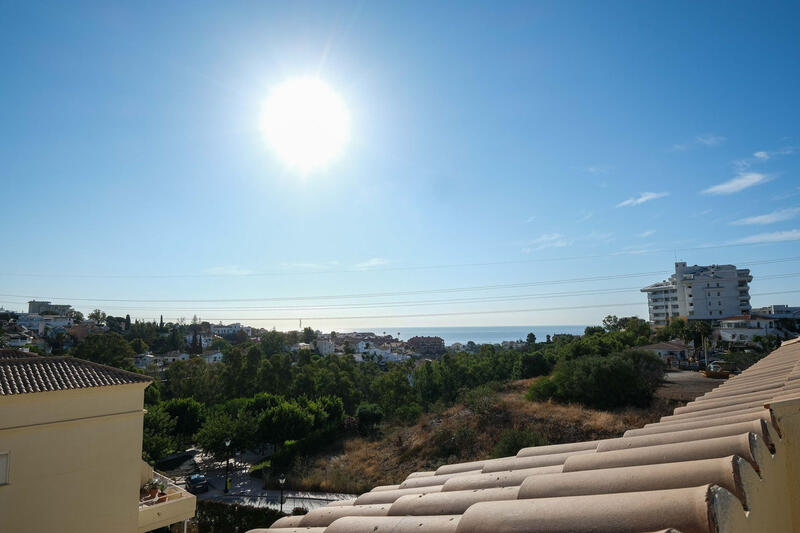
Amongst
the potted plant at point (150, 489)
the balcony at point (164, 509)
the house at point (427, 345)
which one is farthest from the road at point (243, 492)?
the house at point (427, 345)

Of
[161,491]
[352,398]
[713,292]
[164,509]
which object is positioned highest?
[713,292]

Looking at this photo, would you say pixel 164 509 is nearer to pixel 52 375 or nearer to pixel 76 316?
pixel 52 375

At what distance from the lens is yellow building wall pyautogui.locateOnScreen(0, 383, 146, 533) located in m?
9.92

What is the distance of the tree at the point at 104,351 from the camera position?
42219mm

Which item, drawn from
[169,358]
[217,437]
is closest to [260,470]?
[217,437]

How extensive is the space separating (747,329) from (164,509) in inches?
2669

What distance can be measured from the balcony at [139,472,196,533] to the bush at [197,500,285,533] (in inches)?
120

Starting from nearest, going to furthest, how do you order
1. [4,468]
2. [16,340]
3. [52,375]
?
[4,468] < [52,375] < [16,340]

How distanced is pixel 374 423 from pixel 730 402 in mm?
28328

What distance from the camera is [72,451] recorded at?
10.8 m

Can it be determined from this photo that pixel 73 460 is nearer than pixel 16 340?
Yes

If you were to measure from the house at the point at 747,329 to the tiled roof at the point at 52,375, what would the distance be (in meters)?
65.4

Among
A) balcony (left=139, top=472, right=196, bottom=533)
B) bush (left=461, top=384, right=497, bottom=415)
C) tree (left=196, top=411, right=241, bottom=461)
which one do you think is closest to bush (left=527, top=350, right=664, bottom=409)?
bush (left=461, top=384, right=497, bottom=415)

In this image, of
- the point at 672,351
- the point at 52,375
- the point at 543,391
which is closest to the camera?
the point at 52,375
